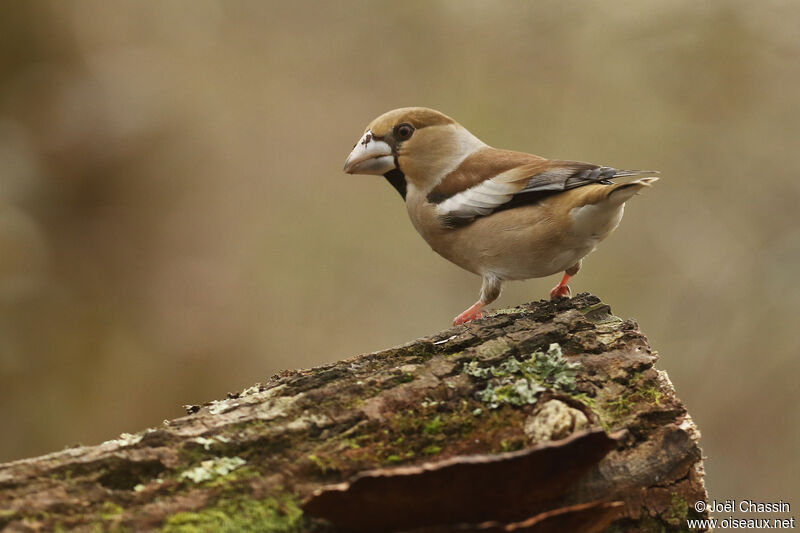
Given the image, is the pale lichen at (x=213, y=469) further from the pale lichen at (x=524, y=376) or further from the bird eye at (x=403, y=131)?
the bird eye at (x=403, y=131)

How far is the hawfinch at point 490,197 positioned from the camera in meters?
3.74

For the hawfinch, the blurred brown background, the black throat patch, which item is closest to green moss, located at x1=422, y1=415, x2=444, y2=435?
the hawfinch

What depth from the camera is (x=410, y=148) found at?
13.9 feet

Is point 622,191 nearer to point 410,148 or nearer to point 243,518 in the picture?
point 410,148

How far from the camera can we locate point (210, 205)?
6.43 metres

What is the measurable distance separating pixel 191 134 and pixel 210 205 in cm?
63

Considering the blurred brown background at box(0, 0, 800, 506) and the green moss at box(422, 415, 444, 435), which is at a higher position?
the blurred brown background at box(0, 0, 800, 506)

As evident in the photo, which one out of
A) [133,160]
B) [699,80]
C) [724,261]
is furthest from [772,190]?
[133,160]

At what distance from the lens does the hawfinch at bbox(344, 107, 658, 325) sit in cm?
374

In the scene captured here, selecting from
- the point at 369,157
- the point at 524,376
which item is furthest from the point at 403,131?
the point at 524,376

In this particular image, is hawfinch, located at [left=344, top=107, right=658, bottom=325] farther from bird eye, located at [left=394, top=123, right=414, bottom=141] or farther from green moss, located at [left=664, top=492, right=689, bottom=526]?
green moss, located at [left=664, top=492, right=689, bottom=526]

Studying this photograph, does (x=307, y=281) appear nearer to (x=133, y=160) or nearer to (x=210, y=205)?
(x=210, y=205)

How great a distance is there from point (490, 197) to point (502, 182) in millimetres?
105

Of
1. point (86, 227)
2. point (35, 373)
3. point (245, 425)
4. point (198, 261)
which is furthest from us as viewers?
point (198, 261)
